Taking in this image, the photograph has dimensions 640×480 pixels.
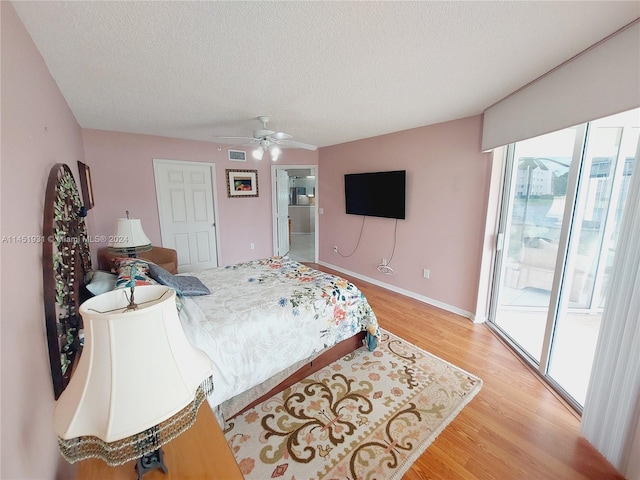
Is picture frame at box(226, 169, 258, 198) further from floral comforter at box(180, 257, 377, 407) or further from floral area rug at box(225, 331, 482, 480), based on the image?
floral area rug at box(225, 331, 482, 480)

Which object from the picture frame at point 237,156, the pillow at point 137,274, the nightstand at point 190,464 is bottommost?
the nightstand at point 190,464

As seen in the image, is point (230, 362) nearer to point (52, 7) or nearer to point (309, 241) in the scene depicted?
point (52, 7)

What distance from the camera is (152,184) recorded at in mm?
3939

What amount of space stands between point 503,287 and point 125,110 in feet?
14.4

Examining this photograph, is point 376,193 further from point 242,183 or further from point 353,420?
point 353,420

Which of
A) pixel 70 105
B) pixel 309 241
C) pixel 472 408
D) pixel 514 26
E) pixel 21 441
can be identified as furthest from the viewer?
pixel 309 241

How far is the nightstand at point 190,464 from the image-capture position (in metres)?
0.87

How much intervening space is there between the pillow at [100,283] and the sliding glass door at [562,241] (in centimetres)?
322

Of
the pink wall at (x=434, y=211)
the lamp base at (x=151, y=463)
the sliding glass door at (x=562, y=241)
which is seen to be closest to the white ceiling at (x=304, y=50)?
the pink wall at (x=434, y=211)

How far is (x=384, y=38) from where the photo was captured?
1.51 m

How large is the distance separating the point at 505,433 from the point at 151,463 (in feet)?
6.58

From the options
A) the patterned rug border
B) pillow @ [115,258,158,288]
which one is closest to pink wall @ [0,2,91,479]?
pillow @ [115,258,158,288]

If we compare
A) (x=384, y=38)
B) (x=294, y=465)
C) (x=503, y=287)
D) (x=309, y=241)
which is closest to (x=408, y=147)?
(x=503, y=287)

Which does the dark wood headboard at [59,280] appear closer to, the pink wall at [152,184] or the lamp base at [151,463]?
the lamp base at [151,463]
